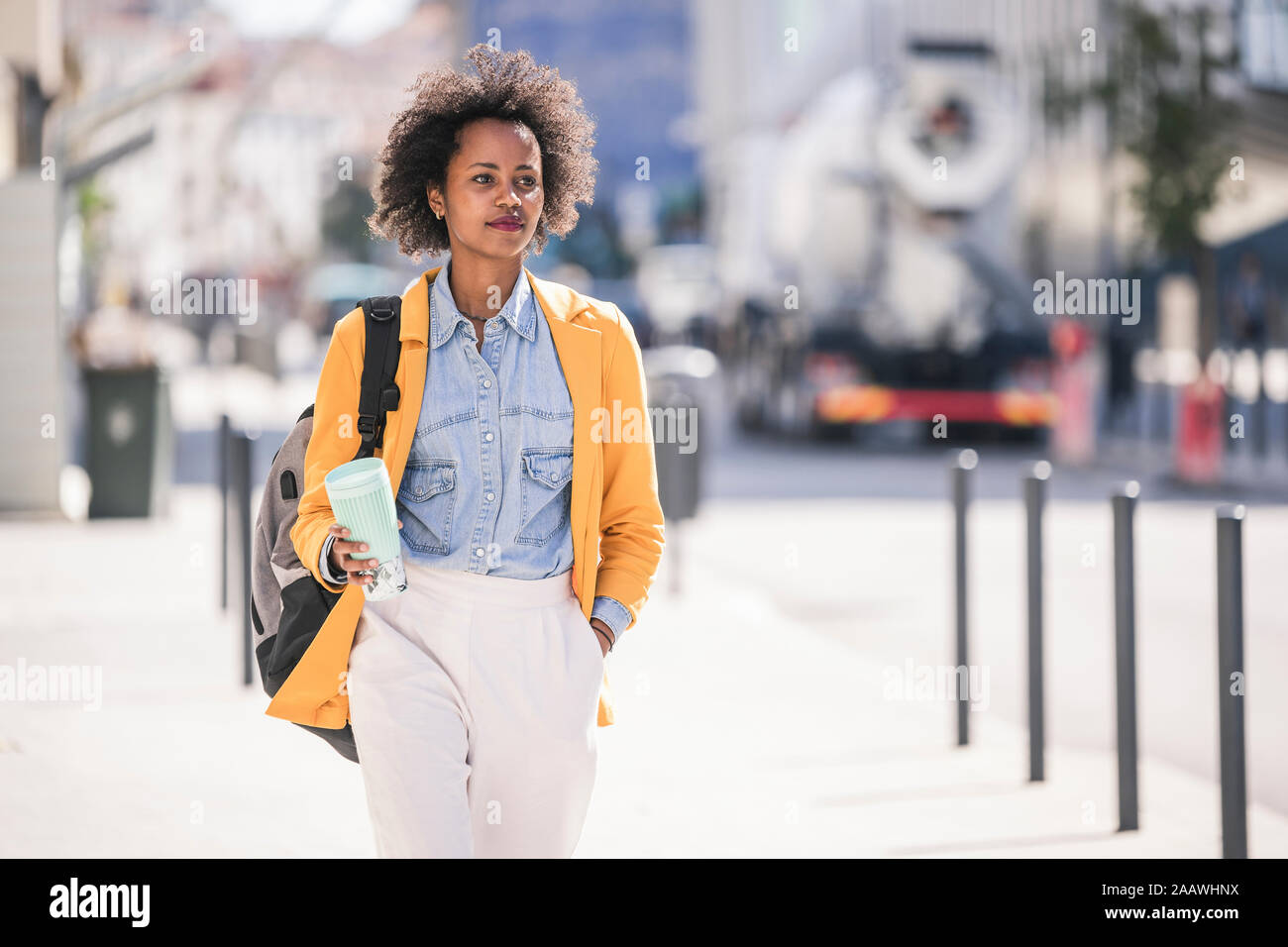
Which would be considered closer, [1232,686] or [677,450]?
[1232,686]

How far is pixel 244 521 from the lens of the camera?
7617 millimetres

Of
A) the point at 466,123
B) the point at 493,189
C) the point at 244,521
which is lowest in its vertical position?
the point at 244,521

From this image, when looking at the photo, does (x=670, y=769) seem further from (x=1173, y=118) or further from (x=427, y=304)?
(x=1173, y=118)

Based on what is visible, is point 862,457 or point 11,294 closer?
point 11,294

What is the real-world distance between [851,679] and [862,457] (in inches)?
512

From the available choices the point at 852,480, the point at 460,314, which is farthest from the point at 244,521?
the point at 852,480

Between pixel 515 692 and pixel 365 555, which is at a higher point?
pixel 365 555

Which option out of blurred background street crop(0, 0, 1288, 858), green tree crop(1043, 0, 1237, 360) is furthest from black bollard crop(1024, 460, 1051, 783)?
green tree crop(1043, 0, 1237, 360)

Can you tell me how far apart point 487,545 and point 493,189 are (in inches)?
25.8

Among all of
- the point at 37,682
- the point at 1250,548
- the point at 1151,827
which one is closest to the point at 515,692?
the point at 1151,827

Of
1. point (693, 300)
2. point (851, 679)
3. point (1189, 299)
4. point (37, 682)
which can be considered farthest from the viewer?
point (693, 300)

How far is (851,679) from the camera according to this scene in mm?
7883
